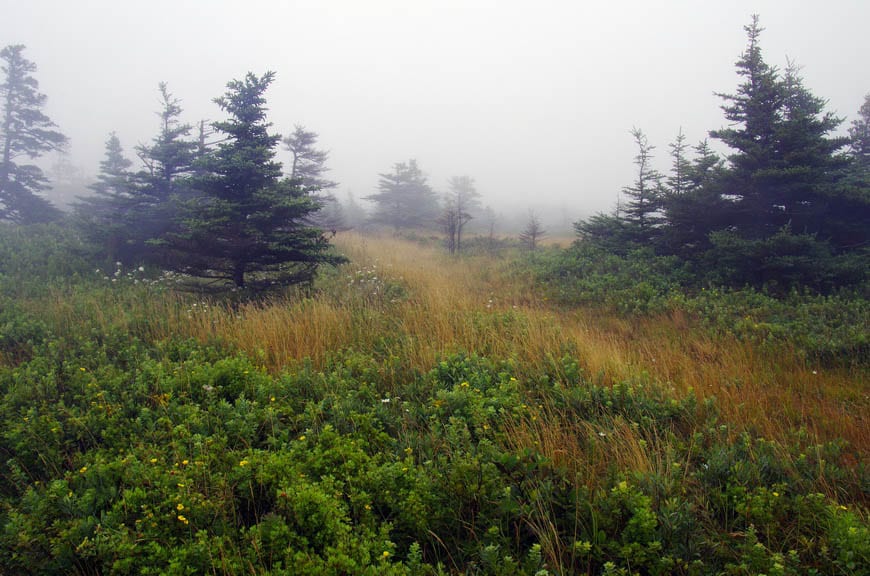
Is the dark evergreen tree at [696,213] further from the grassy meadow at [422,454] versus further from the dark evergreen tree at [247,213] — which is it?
the dark evergreen tree at [247,213]

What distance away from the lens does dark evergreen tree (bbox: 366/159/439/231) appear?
104 ft

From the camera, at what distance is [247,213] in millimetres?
8164

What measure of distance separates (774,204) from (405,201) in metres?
25.3

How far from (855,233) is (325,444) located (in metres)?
11.8

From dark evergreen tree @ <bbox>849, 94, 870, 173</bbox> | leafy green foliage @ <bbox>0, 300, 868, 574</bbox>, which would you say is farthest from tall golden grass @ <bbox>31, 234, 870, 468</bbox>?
dark evergreen tree @ <bbox>849, 94, 870, 173</bbox>

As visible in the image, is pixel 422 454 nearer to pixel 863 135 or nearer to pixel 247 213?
pixel 247 213

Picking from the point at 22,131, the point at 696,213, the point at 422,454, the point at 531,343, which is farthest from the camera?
the point at 22,131

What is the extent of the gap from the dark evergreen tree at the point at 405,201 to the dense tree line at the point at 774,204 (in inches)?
871

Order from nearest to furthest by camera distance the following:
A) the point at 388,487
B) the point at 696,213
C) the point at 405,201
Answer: the point at 388,487, the point at 696,213, the point at 405,201

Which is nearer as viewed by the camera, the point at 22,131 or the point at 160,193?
the point at 160,193

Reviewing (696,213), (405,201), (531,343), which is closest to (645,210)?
(696,213)

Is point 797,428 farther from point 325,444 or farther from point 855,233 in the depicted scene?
point 855,233

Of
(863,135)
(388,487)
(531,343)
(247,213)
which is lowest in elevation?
(388,487)

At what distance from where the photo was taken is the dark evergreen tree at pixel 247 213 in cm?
777
